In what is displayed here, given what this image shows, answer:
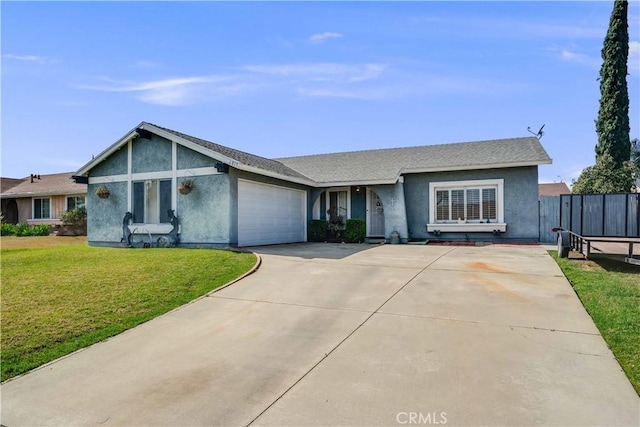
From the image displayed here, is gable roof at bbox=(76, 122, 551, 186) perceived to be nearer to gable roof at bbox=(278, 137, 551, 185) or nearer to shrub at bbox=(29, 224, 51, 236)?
gable roof at bbox=(278, 137, 551, 185)

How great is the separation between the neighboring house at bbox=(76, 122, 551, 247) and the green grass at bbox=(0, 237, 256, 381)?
296 centimetres

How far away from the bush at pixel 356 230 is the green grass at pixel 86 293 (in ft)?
22.1

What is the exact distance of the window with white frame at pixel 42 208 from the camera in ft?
83.8

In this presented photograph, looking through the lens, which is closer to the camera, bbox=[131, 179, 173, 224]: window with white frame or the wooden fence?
the wooden fence

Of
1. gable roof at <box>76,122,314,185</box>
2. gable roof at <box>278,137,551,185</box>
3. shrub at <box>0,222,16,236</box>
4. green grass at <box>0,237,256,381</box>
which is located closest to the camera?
green grass at <box>0,237,256,381</box>

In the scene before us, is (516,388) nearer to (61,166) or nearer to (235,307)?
(235,307)

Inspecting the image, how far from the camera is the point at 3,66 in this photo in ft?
24.4

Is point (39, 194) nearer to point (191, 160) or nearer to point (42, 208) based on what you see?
point (42, 208)

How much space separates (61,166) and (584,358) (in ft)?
118

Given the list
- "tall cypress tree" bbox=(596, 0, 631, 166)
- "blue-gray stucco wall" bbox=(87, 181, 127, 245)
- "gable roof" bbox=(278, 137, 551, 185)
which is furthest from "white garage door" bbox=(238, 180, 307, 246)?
"tall cypress tree" bbox=(596, 0, 631, 166)

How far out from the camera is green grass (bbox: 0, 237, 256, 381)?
4.74 meters

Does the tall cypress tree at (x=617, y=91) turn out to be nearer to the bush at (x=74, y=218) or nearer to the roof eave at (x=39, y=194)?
the bush at (x=74, y=218)

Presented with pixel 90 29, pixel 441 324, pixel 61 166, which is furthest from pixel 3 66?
pixel 61 166

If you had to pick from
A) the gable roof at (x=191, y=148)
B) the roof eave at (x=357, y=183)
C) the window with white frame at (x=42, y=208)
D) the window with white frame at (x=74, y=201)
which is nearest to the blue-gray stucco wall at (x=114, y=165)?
the gable roof at (x=191, y=148)
